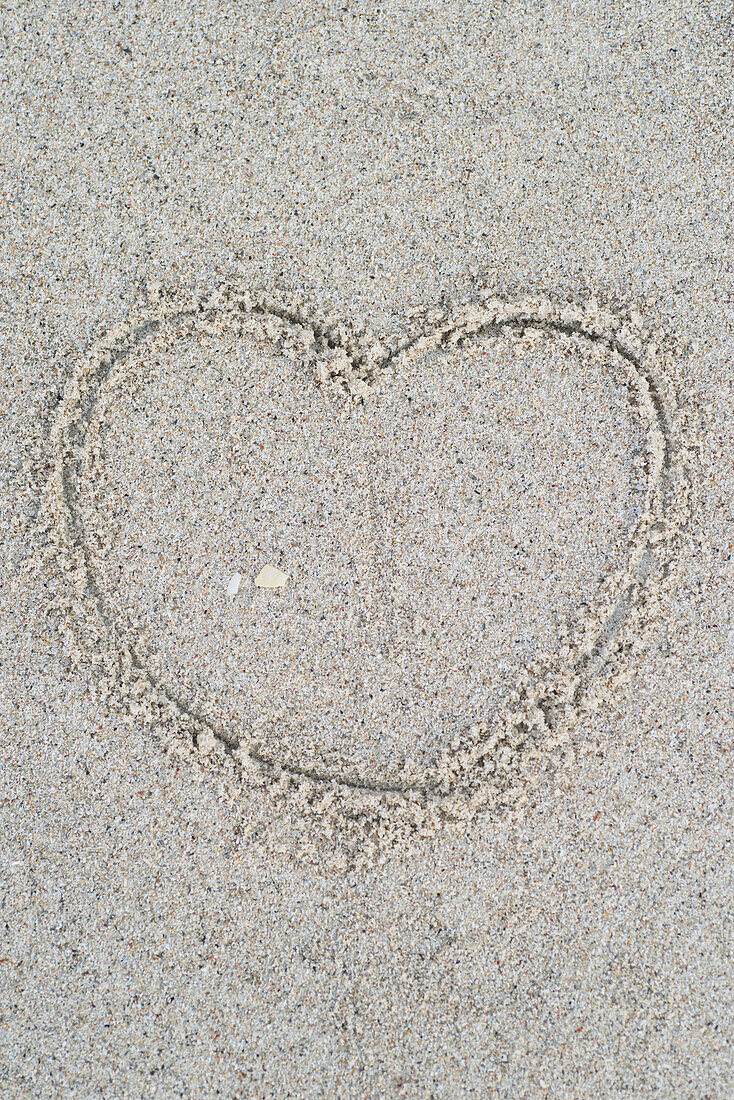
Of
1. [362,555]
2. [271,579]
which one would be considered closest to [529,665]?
[362,555]

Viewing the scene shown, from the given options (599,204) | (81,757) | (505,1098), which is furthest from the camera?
(599,204)

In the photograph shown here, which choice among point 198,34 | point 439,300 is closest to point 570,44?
point 439,300

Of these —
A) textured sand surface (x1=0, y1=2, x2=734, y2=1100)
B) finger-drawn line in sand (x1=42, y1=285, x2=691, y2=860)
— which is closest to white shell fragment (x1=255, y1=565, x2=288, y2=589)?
textured sand surface (x1=0, y1=2, x2=734, y2=1100)

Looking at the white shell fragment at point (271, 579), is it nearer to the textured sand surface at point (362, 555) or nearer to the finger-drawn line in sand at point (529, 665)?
the textured sand surface at point (362, 555)

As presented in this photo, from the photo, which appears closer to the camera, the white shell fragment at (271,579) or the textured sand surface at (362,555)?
the textured sand surface at (362,555)

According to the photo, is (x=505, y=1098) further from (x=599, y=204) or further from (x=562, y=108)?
(x=562, y=108)

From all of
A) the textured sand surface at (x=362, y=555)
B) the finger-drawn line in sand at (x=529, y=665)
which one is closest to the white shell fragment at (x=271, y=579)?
the textured sand surface at (x=362, y=555)

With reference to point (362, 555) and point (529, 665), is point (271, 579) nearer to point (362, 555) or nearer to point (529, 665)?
point (362, 555)
